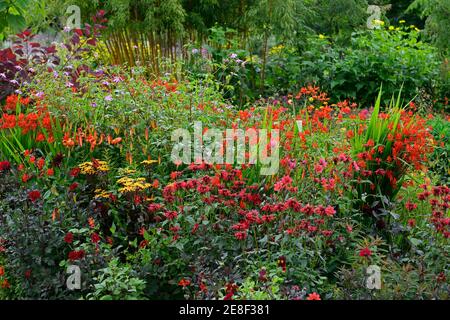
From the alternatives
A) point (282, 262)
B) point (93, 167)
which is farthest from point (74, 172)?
point (282, 262)

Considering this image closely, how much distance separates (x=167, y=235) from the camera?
3.51 m

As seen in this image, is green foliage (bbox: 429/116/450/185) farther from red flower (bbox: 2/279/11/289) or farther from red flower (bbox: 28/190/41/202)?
red flower (bbox: 2/279/11/289)

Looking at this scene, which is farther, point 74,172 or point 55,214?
point 74,172

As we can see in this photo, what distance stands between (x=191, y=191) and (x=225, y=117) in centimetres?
110

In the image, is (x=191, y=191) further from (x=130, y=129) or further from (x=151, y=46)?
(x=151, y=46)

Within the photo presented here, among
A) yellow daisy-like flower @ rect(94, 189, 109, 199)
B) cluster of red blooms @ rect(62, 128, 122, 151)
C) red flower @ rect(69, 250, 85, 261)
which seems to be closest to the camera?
red flower @ rect(69, 250, 85, 261)

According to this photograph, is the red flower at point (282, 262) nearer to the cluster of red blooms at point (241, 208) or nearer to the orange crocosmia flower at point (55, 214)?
the cluster of red blooms at point (241, 208)

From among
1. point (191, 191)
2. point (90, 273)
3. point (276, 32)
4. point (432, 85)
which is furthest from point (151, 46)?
point (90, 273)

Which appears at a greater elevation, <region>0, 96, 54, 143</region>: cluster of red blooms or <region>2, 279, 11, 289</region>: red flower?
<region>0, 96, 54, 143</region>: cluster of red blooms

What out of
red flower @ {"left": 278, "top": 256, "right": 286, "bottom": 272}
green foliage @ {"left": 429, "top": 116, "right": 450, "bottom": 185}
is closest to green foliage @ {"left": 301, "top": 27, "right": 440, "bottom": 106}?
green foliage @ {"left": 429, "top": 116, "right": 450, "bottom": 185}

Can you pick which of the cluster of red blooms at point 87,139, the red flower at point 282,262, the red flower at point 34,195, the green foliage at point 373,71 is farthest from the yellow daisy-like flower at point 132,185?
the green foliage at point 373,71

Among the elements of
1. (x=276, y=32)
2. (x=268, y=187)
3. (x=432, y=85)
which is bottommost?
(x=432, y=85)

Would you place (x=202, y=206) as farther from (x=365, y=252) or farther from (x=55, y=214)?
(x=365, y=252)

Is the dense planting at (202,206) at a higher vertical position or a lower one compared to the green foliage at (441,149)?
higher
